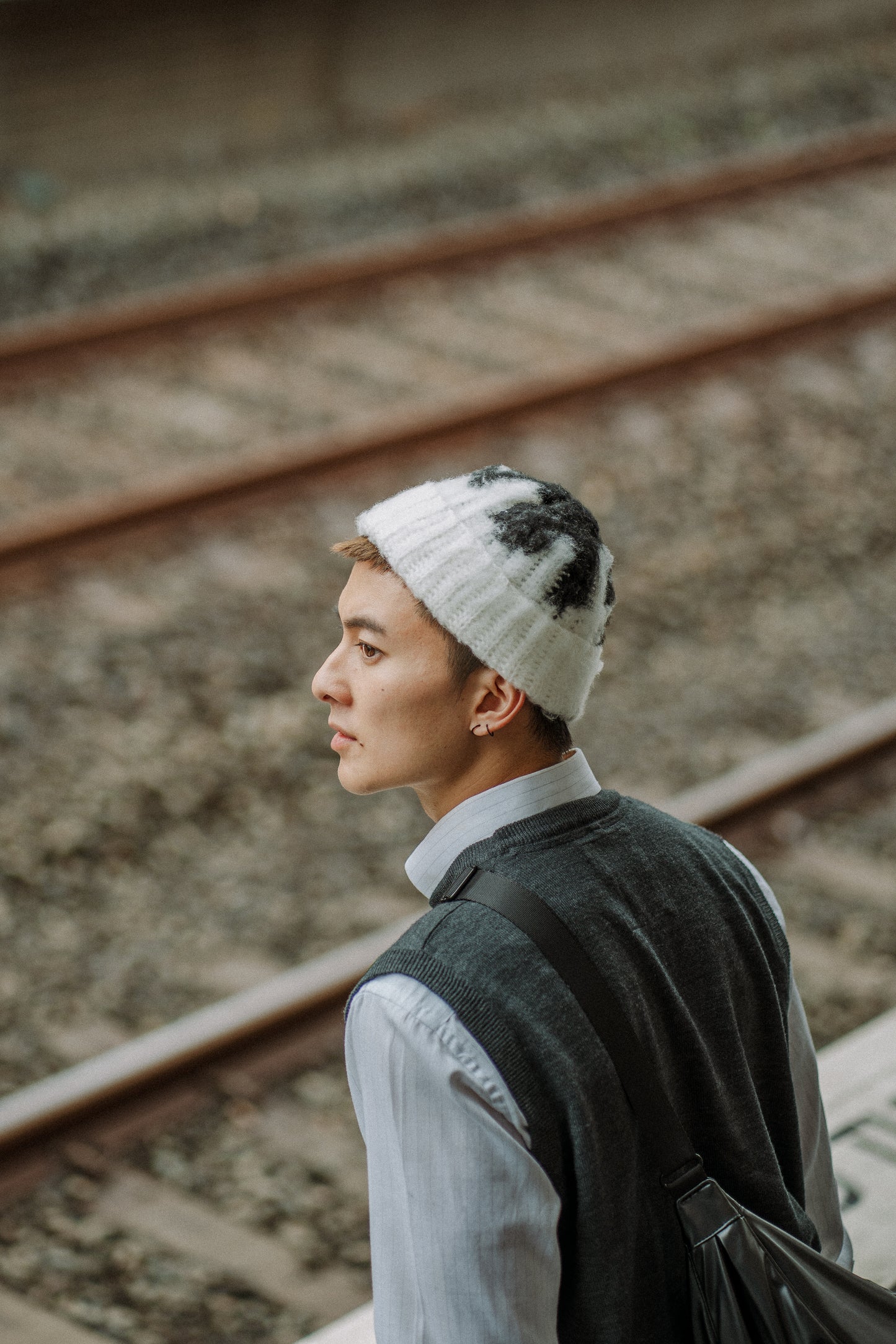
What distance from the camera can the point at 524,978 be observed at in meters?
1.37

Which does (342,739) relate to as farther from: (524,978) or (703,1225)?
(703,1225)

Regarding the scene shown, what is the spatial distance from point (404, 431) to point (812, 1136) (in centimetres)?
554

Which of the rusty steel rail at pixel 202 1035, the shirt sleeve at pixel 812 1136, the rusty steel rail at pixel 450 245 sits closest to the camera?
the shirt sleeve at pixel 812 1136

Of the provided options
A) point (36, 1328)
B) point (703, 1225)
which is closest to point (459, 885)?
point (703, 1225)

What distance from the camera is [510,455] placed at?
7.02 metres

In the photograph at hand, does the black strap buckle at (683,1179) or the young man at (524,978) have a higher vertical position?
the young man at (524,978)

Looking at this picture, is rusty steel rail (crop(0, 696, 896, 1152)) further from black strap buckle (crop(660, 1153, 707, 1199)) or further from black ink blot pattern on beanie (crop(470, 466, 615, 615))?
black ink blot pattern on beanie (crop(470, 466, 615, 615))

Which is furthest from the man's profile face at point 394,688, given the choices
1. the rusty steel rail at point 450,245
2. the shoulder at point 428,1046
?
the rusty steel rail at point 450,245

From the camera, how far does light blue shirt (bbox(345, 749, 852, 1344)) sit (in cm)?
131

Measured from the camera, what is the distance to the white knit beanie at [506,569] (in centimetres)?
148

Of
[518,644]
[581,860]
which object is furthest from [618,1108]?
[518,644]

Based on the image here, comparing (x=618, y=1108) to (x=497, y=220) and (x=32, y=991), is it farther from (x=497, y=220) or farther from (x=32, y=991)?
(x=497, y=220)

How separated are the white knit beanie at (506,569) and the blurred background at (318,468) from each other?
7.24 feet

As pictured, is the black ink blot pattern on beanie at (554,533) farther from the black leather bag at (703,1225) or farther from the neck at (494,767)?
the black leather bag at (703,1225)
